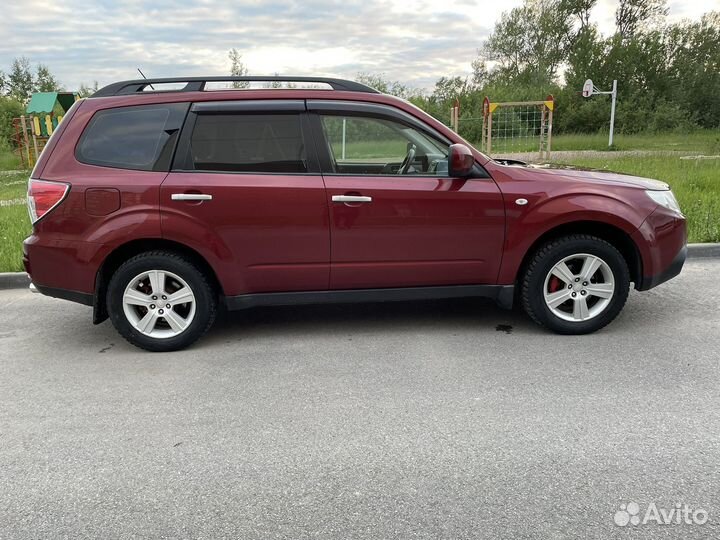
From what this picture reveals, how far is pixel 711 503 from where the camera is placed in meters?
2.43

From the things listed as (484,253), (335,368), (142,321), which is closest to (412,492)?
(335,368)

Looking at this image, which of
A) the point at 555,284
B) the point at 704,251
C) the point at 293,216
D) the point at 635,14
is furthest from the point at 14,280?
the point at 635,14

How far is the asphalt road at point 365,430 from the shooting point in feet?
7.96

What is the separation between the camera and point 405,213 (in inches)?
168

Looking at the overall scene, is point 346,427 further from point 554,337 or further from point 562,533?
point 554,337

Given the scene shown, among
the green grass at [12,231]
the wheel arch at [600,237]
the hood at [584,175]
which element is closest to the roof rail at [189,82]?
the hood at [584,175]

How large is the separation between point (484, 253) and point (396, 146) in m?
1.06

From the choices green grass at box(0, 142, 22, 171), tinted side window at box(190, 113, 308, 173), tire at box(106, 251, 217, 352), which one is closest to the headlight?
tinted side window at box(190, 113, 308, 173)

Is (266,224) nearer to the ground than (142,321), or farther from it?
farther from it

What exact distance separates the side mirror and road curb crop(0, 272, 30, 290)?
481 cm

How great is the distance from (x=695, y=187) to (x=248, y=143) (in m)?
8.86

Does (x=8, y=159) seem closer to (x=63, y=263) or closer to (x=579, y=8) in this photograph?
(x=63, y=263)

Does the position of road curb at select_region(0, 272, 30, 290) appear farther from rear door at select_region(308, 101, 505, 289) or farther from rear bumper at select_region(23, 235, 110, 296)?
rear door at select_region(308, 101, 505, 289)

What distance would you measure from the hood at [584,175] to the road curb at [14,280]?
508cm
